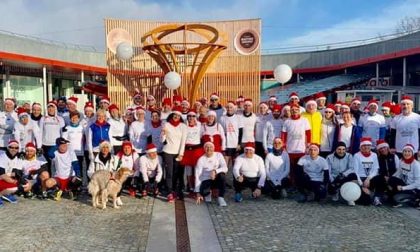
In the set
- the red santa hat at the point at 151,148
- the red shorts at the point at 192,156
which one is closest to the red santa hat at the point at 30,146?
the red santa hat at the point at 151,148

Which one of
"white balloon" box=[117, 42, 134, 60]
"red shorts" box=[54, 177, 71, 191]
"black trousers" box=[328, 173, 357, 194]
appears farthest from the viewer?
"white balloon" box=[117, 42, 134, 60]

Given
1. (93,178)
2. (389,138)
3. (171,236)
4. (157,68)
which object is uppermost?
(157,68)

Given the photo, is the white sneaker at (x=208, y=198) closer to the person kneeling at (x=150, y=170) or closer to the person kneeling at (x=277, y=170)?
the person kneeling at (x=150, y=170)

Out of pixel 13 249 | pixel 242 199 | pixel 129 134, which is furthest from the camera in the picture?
pixel 129 134

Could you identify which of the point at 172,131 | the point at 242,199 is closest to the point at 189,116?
the point at 172,131

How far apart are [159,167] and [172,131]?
30.0 inches

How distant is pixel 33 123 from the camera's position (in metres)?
9.01

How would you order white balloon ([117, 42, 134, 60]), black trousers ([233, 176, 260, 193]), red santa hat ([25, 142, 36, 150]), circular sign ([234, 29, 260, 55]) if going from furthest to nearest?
circular sign ([234, 29, 260, 55])
white balloon ([117, 42, 134, 60])
red santa hat ([25, 142, 36, 150])
black trousers ([233, 176, 260, 193])

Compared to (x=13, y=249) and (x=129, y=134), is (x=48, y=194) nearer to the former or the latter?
(x=129, y=134)

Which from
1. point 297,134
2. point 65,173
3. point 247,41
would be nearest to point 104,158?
point 65,173

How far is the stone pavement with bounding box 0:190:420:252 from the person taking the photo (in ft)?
18.1

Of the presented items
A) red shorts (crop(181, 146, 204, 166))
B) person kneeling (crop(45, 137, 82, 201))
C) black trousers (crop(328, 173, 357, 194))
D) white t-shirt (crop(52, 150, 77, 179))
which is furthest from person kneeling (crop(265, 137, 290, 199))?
white t-shirt (crop(52, 150, 77, 179))

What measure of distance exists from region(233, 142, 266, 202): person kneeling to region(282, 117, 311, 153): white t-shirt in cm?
80

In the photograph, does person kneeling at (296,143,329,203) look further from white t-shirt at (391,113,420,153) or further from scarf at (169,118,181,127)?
scarf at (169,118,181,127)
